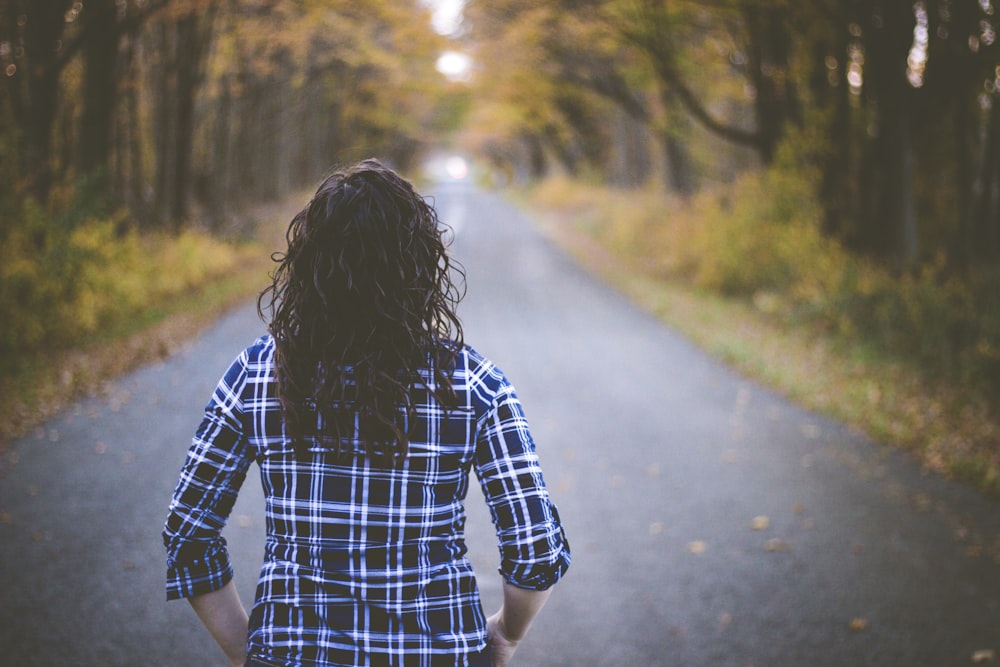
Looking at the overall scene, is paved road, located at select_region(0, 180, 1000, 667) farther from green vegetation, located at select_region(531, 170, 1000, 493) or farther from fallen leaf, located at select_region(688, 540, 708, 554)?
green vegetation, located at select_region(531, 170, 1000, 493)

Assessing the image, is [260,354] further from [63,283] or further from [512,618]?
[63,283]

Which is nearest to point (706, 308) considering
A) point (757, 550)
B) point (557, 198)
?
point (757, 550)

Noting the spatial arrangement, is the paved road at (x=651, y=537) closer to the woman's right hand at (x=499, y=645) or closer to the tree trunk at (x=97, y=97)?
the woman's right hand at (x=499, y=645)

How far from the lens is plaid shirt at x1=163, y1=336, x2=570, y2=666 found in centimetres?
158

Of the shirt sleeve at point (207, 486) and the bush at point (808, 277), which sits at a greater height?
the shirt sleeve at point (207, 486)

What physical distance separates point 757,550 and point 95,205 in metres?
10.2

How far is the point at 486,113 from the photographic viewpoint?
49594 millimetres

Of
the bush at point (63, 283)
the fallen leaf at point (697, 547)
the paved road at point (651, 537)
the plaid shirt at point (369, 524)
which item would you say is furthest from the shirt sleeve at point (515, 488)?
the bush at point (63, 283)

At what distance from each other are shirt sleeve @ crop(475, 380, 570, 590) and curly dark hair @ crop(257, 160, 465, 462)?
13cm

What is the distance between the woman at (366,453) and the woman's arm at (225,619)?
15cm

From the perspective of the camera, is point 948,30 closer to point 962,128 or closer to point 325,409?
point 962,128

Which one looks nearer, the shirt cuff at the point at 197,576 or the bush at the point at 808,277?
the shirt cuff at the point at 197,576

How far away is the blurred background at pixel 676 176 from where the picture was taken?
8.90 metres

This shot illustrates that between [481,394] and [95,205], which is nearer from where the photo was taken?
[481,394]
